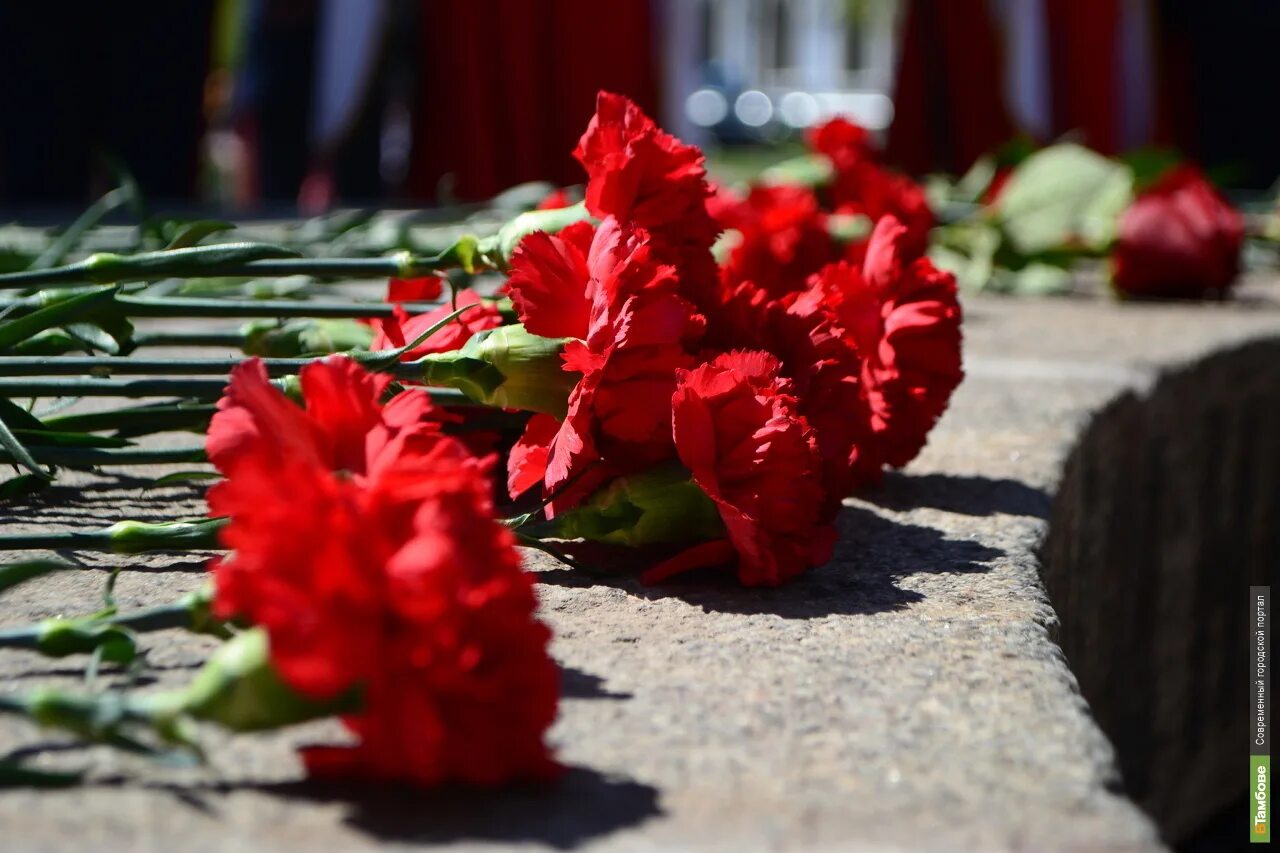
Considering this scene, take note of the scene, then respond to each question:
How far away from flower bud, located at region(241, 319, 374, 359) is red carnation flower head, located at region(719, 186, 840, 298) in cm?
31

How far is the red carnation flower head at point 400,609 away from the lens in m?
0.48

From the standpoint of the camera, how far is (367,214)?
1.23m

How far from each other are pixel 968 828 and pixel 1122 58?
5.21 metres

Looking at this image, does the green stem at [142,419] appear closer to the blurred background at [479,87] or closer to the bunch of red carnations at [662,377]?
the bunch of red carnations at [662,377]

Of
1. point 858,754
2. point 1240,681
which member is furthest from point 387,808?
point 1240,681

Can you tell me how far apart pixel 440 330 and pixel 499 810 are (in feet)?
1.07

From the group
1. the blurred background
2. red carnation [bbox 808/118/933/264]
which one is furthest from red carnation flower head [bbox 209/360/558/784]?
the blurred background

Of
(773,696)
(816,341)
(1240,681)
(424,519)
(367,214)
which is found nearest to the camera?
(424,519)

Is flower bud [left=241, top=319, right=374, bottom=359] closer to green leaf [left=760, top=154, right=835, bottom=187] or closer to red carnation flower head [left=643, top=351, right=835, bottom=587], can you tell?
red carnation flower head [left=643, top=351, right=835, bottom=587]

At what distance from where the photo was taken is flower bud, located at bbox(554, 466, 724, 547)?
751 mm

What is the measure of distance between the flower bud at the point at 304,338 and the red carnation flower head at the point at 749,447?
11.0 inches

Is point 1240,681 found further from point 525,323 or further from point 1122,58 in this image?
point 1122,58

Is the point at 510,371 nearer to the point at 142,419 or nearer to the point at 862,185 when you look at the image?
A: the point at 142,419

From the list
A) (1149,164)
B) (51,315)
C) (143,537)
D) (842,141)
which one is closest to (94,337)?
(51,315)
